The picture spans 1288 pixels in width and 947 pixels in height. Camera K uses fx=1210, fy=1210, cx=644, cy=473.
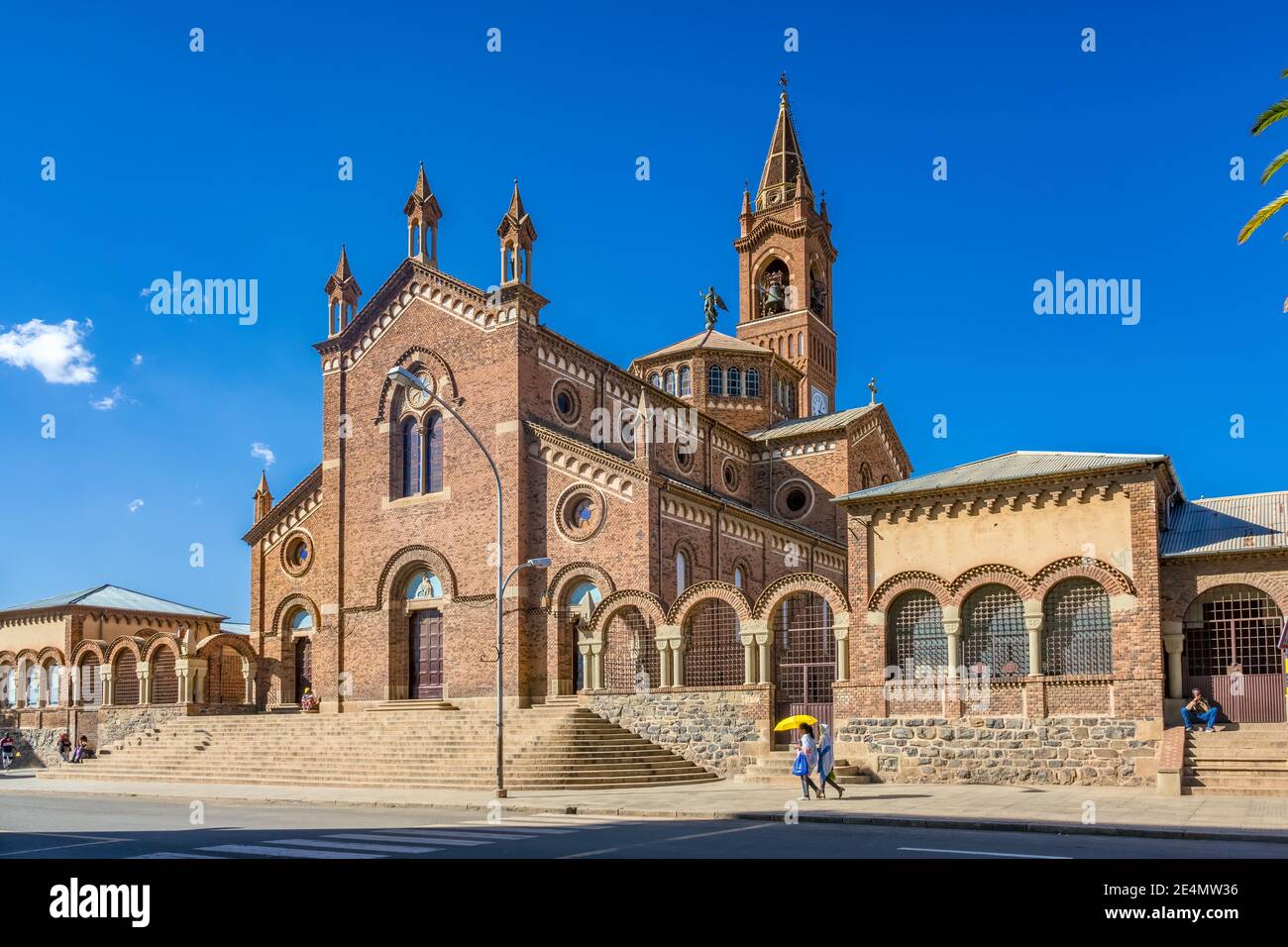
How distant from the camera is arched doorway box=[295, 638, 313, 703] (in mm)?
44625

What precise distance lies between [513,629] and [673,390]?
20.0 m

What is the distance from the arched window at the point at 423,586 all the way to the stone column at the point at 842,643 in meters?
15.4

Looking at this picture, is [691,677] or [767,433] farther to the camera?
[767,433]

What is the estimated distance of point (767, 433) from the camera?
51.3 meters

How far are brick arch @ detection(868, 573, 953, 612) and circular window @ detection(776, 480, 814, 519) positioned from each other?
20.0 m

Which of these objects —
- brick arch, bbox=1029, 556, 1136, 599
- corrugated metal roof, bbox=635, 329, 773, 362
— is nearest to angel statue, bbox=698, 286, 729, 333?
corrugated metal roof, bbox=635, 329, 773, 362

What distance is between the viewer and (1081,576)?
87.7 feet

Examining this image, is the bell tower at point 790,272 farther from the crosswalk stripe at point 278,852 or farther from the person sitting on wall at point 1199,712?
the crosswalk stripe at point 278,852

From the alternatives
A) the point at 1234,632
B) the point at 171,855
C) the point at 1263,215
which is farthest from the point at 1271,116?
the point at 171,855

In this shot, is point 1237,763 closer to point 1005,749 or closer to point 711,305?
point 1005,749

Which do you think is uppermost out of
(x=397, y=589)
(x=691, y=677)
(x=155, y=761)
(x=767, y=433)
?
(x=767, y=433)
